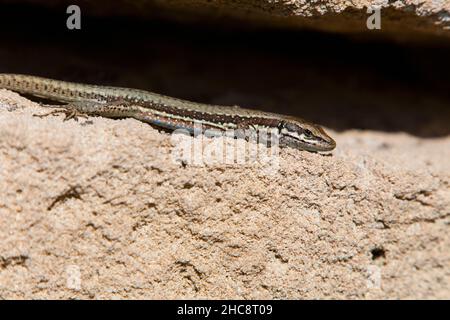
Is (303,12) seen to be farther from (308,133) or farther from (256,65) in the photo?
(256,65)

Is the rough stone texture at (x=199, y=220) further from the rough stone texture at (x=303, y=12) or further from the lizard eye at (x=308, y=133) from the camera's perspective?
the rough stone texture at (x=303, y=12)

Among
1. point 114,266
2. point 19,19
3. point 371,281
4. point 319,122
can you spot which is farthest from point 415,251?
point 19,19

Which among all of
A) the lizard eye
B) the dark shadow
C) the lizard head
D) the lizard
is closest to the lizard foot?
the lizard

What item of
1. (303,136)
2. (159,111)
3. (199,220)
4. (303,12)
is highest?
(303,12)

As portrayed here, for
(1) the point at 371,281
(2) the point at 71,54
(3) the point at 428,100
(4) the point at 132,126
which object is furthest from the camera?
(3) the point at 428,100

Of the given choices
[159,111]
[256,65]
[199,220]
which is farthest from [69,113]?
[256,65]

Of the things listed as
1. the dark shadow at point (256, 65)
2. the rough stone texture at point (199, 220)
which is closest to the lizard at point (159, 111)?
the rough stone texture at point (199, 220)

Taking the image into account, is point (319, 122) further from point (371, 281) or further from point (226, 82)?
point (371, 281)
